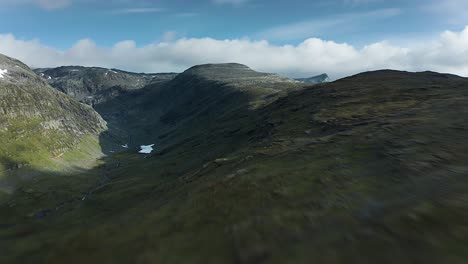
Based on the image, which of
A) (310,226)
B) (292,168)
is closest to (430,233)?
(310,226)

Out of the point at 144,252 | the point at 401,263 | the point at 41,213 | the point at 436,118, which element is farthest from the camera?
the point at 41,213

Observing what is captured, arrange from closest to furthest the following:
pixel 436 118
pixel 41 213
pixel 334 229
A: pixel 334 229 < pixel 436 118 < pixel 41 213

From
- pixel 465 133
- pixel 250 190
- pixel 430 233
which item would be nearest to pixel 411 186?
pixel 430 233

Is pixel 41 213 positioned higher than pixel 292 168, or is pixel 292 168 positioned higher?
pixel 292 168

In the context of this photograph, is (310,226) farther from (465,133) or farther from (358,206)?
(465,133)

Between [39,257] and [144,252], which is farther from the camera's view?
[39,257]


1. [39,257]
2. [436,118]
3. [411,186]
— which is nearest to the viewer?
[411,186]

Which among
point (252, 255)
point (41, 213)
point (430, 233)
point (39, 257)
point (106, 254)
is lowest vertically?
point (41, 213)

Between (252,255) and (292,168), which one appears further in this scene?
(292,168)

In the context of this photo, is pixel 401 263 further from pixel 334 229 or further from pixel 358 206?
pixel 358 206
